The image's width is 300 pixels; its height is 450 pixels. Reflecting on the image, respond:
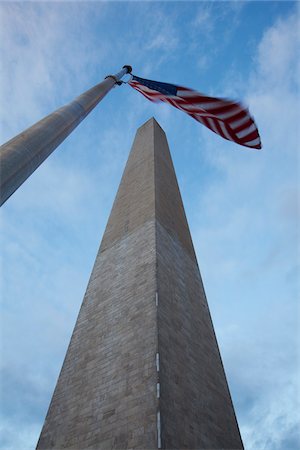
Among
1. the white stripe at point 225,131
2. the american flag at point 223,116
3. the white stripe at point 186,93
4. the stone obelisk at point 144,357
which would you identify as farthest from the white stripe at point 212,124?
the stone obelisk at point 144,357

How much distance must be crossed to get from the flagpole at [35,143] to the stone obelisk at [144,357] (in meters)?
4.86

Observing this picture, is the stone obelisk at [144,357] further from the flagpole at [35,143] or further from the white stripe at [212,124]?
the flagpole at [35,143]

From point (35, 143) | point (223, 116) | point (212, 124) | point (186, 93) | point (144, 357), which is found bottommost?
point (144, 357)

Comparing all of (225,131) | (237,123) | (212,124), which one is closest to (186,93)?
(212,124)

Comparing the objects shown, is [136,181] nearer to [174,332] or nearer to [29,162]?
[174,332]

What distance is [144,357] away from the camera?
902 cm

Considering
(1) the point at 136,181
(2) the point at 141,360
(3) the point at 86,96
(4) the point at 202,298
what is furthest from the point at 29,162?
(1) the point at 136,181

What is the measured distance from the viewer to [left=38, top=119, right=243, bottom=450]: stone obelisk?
8047mm

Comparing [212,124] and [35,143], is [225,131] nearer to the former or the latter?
[212,124]

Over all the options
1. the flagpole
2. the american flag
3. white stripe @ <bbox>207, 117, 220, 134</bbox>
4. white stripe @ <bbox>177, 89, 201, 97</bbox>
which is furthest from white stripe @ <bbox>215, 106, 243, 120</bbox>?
the flagpole

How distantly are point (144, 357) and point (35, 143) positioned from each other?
572 cm

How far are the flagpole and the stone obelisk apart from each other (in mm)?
4858

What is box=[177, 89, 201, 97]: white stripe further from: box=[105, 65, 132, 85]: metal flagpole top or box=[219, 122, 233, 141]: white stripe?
box=[105, 65, 132, 85]: metal flagpole top

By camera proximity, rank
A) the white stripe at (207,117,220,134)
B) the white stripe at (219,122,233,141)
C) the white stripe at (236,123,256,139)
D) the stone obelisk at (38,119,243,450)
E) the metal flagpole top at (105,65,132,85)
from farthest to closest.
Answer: the metal flagpole top at (105,65,132,85) → the white stripe at (207,117,220,134) → the white stripe at (219,122,233,141) → the white stripe at (236,123,256,139) → the stone obelisk at (38,119,243,450)
